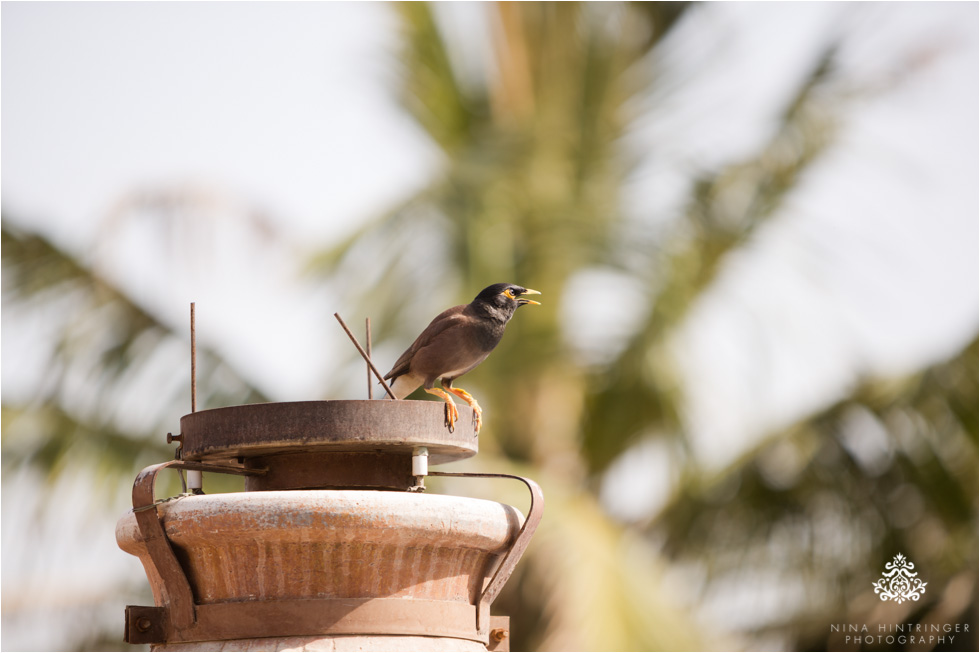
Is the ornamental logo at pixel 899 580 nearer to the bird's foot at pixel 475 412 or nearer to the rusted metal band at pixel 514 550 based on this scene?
the bird's foot at pixel 475 412

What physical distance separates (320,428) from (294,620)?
41cm

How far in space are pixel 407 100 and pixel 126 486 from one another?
A: 13.8 ft

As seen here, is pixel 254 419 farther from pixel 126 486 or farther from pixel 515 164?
pixel 515 164

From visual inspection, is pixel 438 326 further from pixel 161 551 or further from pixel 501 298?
pixel 161 551

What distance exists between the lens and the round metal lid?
2420 millimetres

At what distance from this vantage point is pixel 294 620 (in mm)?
2320

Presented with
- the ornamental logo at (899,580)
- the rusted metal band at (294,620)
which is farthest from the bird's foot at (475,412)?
the ornamental logo at (899,580)

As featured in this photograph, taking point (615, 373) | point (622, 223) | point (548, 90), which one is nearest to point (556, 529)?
point (615, 373)

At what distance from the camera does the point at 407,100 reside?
9.77 m

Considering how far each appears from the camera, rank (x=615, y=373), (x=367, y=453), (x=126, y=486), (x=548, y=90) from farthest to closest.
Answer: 1. (x=548, y=90)
2. (x=615, y=373)
3. (x=126, y=486)
4. (x=367, y=453)

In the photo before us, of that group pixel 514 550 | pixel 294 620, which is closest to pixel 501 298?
pixel 514 550

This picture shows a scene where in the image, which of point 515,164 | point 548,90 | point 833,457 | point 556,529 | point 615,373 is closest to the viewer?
point 556,529

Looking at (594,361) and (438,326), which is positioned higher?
(594,361)

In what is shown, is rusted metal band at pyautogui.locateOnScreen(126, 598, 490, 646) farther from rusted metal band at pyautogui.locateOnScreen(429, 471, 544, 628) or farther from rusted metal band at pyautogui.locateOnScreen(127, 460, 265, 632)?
rusted metal band at pyautogui.locateOnScreen(429, 471, 544, 628)
